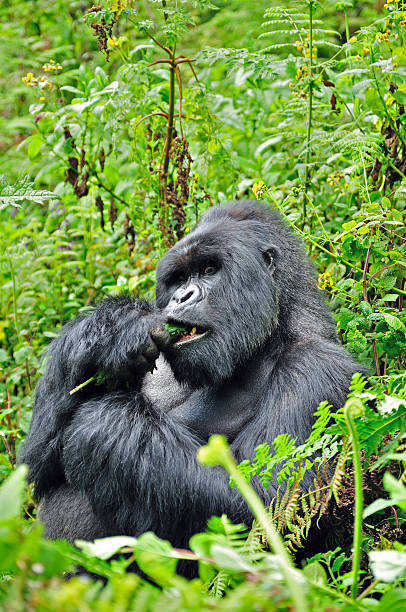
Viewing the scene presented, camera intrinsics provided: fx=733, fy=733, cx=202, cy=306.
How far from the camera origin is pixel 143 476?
252 centimetres

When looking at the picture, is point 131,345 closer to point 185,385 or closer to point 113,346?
point 113,346

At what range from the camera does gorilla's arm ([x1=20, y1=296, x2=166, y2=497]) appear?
9.06 feet

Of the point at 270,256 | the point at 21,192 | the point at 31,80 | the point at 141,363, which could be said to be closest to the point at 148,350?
the point at 141,363

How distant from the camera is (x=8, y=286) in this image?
4562mm

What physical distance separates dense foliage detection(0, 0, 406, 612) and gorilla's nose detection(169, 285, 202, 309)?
1.95ft

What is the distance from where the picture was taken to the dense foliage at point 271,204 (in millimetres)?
1868

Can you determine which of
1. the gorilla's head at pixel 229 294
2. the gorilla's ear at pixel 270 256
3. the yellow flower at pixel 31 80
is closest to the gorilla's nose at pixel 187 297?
the gorilla's head at pixel 229 294

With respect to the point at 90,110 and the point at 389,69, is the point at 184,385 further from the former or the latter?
the point at 90,110

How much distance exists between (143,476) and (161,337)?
549 millimetres

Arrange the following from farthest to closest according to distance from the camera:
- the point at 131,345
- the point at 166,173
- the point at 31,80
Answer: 1. the point at 31,80
2. the point at 166,173
3. the point at 131,345

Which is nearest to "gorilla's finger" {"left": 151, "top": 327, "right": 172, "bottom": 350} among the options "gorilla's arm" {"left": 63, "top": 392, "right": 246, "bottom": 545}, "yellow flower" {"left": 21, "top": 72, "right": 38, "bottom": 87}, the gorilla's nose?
the gorilla's nose

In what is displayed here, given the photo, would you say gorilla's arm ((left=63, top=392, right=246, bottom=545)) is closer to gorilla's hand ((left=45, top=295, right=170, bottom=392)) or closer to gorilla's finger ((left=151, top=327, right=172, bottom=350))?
gorilla's hand ((left=45, top=295, right=170, bottom=392))

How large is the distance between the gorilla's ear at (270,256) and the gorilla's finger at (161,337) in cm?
54

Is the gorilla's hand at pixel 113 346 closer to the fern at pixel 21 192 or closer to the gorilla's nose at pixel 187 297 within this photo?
the gorilla's nose at pixel 187 297
